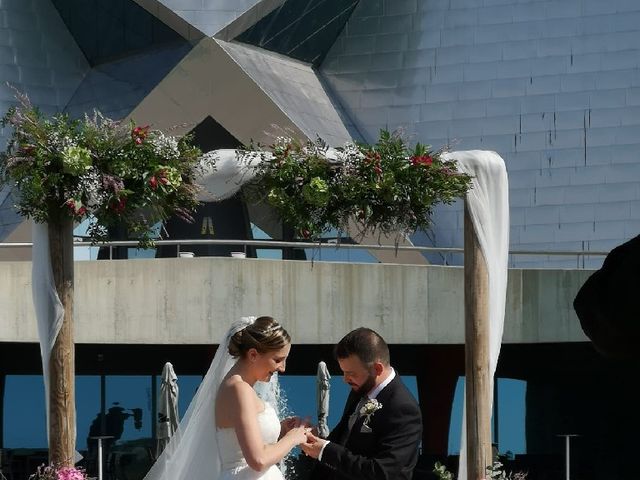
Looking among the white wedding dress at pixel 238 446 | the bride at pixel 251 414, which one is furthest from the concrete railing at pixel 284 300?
the white wedding dress at pixel 238 446

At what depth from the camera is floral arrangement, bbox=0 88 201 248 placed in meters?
10.7

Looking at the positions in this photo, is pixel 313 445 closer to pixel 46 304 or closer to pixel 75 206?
pixel 75 206

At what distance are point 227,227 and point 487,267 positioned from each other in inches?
613

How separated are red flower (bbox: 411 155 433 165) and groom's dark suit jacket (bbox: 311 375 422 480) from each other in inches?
218

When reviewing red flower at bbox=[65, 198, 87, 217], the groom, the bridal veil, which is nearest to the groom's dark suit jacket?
the groom

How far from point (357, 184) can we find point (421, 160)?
22.5 inches

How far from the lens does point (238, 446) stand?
254 inches

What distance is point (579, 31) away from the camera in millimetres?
26406

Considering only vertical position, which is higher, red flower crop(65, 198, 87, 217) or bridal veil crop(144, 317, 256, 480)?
red flower crop(65, 198, 87, 217)

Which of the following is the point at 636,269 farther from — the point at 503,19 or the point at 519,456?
the point at 503,19

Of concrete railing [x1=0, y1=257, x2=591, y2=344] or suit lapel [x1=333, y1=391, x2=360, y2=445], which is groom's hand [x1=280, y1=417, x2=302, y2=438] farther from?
concrete railing [x1=0, y1=257, x2=591, y2=344]

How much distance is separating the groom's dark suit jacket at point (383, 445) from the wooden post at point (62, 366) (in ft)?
17.8

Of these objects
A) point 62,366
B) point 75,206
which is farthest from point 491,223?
point 62,366

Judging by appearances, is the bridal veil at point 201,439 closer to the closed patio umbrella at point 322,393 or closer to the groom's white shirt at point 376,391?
the groom's white shirt at point 376,391
